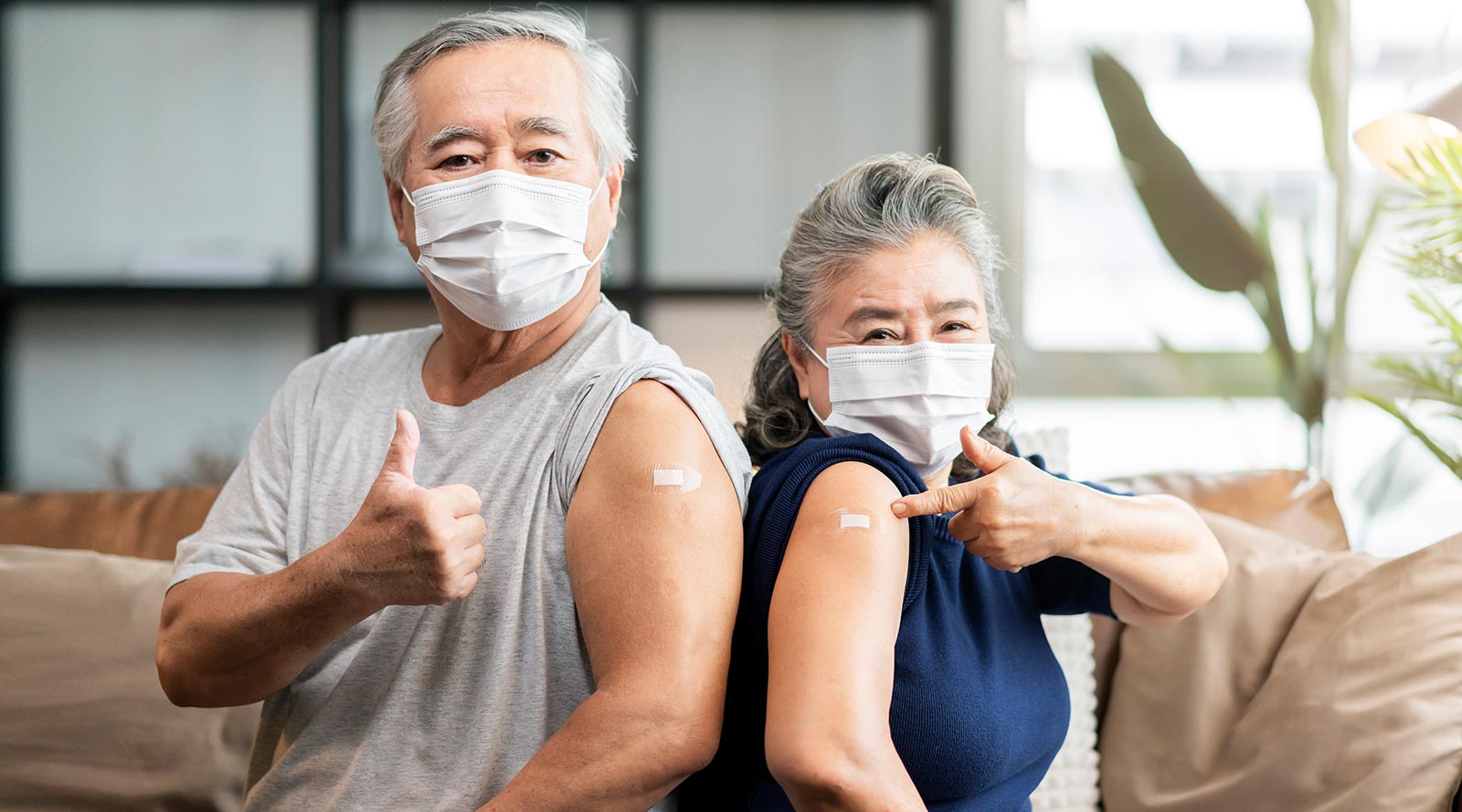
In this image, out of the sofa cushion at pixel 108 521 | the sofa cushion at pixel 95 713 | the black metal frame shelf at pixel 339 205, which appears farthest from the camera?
the black metal frame shelf at pixel 339 205

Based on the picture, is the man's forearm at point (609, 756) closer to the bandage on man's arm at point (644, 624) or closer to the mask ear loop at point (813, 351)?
the bandage on man's arm at point (644, 624)

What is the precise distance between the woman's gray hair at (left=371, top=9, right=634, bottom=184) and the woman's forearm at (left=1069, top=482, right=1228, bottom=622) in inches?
26.0

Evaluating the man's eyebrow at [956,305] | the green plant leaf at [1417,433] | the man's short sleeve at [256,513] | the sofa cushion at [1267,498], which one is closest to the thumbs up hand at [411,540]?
the man's short sleeve at [256,513]

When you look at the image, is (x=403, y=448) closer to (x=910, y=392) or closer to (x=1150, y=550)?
(x=910, y=392)

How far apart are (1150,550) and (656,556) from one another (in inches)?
22.3

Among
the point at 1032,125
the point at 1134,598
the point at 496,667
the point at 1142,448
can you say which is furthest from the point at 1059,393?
the point at 496,667

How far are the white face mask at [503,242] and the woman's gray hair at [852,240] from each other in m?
0.25

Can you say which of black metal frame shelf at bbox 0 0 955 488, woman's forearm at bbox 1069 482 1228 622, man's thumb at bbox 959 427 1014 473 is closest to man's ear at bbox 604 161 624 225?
man's thumb at bbox 959 427 1014 473

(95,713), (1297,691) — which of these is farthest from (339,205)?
(1297,691)

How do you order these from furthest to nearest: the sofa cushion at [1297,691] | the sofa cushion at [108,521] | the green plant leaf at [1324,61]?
1. the green plant leaf at [1324,61]
2. the sofa cushion at [108,521]
3. the sofa cushion at [1297,691]

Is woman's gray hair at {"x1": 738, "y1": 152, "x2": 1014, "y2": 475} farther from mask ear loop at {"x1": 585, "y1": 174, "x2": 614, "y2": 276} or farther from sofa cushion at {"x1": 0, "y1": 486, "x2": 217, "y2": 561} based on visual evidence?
sofa cushion at {"x1": 0, "y1": 486, "x2": 217, "y2": 561}

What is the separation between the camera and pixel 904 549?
112cm

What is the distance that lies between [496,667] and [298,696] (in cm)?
25

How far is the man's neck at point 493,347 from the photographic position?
129 cm
